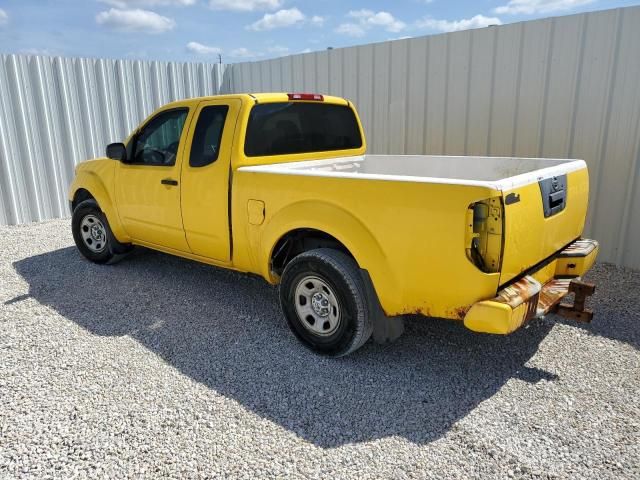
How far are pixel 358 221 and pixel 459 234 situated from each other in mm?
719

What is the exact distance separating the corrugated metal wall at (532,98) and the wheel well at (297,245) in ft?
11.5

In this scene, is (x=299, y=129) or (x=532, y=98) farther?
(x=532, y=98)

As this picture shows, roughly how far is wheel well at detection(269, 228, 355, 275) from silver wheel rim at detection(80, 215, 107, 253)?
9.05ft

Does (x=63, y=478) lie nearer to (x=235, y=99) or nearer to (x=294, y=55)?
(x=235, y=99)

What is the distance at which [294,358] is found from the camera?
3.65m

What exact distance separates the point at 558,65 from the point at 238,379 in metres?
4.95

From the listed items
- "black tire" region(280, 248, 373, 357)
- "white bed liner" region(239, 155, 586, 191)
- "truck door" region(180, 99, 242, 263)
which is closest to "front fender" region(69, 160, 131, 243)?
"truck door" region(180, 99, 242, 263)

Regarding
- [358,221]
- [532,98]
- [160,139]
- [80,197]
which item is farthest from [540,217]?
[80,197]

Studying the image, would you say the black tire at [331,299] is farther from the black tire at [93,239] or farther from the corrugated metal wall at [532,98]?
the corrugated metal wall at [532,98]

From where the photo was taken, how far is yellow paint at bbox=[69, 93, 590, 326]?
2783 mm

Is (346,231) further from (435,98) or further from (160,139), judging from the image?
(435,98)

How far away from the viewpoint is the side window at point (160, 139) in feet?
15.4

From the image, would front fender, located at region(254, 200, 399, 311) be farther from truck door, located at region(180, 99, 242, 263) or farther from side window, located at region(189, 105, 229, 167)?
side window, located at region(189, 105, 229, 167)

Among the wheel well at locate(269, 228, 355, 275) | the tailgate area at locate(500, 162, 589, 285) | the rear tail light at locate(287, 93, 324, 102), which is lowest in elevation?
the wheel well at locate(269, 228, 355, 275)
